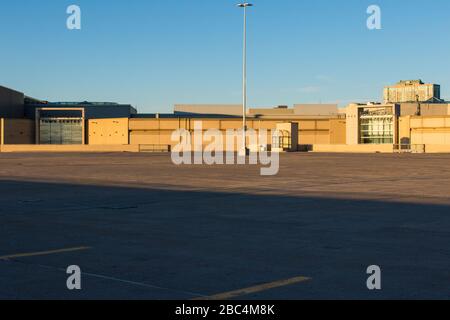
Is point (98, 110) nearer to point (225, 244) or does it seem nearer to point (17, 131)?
point (17, 131)

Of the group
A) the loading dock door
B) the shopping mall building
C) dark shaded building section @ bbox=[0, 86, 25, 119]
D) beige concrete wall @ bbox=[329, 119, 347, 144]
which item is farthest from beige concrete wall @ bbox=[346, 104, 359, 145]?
dark shaded building section @ bbox=[0, 86, 25, 119]

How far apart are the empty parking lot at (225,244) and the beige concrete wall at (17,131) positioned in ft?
283

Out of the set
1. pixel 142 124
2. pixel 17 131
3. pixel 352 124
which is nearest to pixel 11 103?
pixel 17 131

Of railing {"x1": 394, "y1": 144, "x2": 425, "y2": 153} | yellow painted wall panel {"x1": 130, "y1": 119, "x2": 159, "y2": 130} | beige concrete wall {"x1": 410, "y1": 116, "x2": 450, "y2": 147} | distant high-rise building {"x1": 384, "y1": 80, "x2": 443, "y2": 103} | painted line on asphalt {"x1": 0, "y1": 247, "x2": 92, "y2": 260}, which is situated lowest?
painted line on asphalt {"x1": 0, "y1": 247, "x2": 92, "y2": 260}

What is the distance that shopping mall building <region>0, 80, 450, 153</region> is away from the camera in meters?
90.1

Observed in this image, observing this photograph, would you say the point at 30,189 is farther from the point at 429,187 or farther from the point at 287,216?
the point at 429,187

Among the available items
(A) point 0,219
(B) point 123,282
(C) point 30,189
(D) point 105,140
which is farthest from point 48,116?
(B) point 123,282

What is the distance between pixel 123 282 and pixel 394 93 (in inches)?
7273

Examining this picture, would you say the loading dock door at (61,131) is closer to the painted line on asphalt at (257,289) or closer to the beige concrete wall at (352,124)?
the beige concrete wall at (352,124)

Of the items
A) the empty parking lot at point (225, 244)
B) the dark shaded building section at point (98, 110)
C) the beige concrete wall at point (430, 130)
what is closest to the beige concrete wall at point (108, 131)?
the dark shaded building section at point (98, 110)

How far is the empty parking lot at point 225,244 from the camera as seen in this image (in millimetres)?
8180

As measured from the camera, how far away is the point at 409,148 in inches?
3568

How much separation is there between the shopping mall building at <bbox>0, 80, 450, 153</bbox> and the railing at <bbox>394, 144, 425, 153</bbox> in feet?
0.43

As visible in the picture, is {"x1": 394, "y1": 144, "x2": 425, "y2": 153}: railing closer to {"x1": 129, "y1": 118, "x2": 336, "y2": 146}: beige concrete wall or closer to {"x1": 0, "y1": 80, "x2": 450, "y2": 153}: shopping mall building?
{"x1": 0, "y1": 80, "x2": 450, "y2": 153}: shopping mall building
